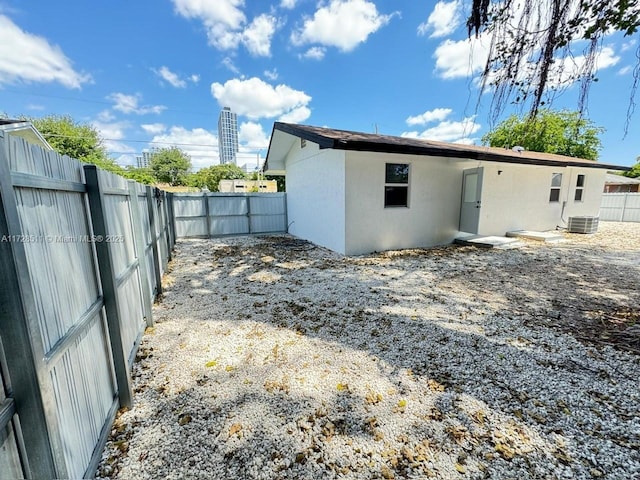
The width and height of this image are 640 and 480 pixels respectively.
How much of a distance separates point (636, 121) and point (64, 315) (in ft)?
16.5

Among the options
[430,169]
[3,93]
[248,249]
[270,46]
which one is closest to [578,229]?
[430,169]

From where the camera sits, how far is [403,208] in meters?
7.70

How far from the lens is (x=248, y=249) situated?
27.5 feet

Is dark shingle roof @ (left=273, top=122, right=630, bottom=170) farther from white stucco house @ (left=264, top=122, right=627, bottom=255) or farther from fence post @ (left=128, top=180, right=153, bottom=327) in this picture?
fence post @ (left=128, top=180, right=153, bottom=327)

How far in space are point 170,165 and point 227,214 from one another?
37.1 m

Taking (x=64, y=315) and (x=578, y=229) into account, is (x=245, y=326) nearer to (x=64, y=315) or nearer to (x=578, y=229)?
(x=64, y=315)

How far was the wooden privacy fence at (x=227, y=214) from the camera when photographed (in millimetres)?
10562

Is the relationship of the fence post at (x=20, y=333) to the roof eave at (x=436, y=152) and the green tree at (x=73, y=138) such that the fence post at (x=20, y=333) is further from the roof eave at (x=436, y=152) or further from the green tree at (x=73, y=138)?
→ the green tree at (x=73, y=138)

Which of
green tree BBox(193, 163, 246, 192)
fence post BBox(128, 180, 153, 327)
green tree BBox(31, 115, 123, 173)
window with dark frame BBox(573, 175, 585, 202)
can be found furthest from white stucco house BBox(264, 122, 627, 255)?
green tree BBox(193, 163, 246, 192)

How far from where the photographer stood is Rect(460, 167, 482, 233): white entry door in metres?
7.99

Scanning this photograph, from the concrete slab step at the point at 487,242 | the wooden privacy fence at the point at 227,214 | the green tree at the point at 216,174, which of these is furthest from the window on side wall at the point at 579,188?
the green tree at the point at 216,174

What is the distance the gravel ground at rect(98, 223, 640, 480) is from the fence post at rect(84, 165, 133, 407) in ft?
0.82

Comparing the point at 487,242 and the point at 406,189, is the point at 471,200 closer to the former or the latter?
the point at 487,242

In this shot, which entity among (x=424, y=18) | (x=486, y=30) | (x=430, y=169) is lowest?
(x=430, y=169)
